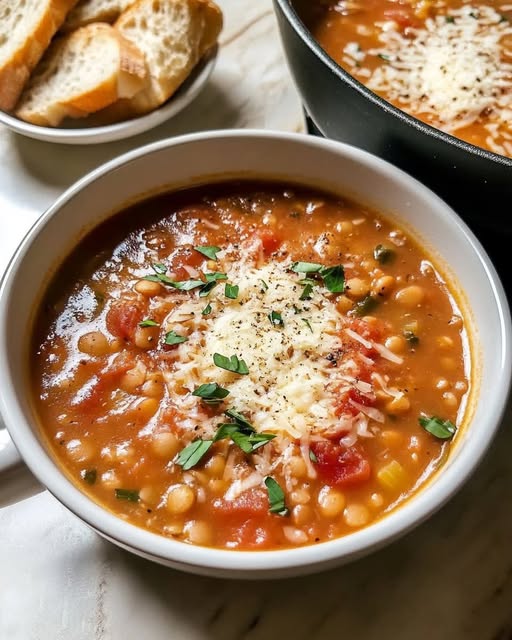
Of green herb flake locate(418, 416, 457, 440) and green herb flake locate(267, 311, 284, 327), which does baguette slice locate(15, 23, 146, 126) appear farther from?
green herb flake locate(418, 416, 457, 440)

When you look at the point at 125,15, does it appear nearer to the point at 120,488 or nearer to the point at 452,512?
the point at 120,488

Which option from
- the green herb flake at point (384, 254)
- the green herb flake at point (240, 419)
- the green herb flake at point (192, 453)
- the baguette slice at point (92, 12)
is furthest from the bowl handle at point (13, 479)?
the baguette slice at point (92, 12)

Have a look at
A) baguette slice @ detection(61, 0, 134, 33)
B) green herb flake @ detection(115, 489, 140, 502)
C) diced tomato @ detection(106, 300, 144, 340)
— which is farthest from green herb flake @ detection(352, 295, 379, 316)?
baguette slice @ detection(61, 0, 134, 33)

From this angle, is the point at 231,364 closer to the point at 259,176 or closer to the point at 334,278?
A: the point at 334,278

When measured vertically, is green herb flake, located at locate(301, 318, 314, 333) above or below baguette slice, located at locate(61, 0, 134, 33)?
below

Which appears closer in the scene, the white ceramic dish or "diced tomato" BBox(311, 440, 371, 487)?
"diced tomato" BBox(311, 440, 371, 487)

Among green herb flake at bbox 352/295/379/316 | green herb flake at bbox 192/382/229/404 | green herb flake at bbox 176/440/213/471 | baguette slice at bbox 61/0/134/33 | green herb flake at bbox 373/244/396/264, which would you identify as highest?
baguette slice at bbox 61/0/134/33

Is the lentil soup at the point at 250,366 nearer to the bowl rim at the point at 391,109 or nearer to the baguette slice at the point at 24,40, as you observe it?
the bowl rim at the point at 391,109

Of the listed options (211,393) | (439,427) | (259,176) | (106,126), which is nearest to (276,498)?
(211,393)
